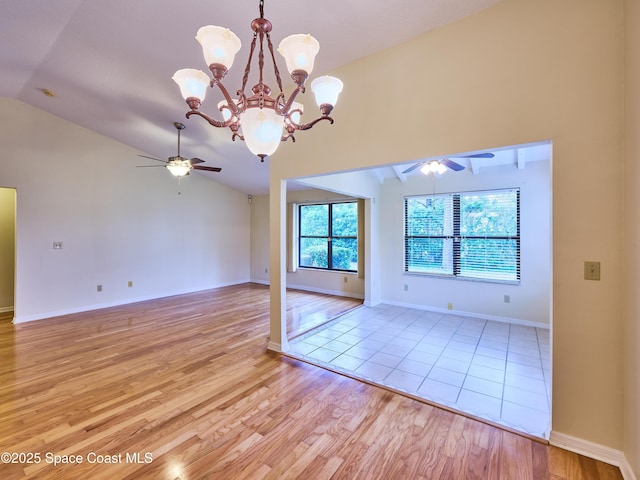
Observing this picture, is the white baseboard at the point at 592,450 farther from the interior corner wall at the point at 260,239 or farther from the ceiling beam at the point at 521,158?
the interior corner wall at the point at 260,239

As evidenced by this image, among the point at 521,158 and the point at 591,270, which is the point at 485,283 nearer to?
the point at 521,158

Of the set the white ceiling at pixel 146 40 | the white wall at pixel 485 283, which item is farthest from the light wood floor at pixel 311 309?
the white ceiling at pixel 146 40

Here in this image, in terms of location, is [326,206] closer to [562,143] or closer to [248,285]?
[248,285]

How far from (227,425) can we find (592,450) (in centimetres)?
242

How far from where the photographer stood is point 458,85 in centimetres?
222

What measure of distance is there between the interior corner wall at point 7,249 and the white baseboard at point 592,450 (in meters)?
7.99

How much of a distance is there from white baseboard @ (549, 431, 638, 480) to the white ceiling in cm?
308

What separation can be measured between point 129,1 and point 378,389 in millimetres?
3976

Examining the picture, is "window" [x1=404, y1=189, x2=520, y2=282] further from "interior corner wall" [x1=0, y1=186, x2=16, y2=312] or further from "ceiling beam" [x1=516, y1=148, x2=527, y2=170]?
"interior corner wall" [x1=0, y1=186, x2=16, y2=312]

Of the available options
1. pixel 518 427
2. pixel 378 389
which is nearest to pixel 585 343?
pixel 518 427

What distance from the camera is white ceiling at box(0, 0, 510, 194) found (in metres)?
2.24

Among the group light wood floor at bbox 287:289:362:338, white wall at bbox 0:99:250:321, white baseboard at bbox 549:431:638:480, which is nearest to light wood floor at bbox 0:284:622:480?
white baseboard at bbox 549:431:638:480

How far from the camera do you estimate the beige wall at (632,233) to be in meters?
1.51

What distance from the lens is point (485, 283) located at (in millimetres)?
4684
